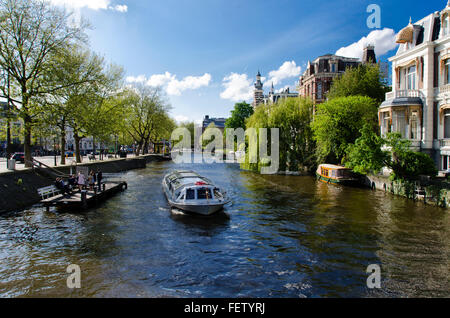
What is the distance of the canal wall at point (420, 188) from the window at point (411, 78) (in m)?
10.6

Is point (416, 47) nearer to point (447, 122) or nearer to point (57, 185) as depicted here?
point (447, 122)

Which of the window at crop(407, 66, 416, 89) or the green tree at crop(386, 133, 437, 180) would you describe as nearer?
the green tree at crop(386, 133, 437, 180)

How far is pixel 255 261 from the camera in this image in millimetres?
13719

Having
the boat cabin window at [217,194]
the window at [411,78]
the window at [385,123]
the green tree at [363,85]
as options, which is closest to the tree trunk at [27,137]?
the boat cabin window at [217,194]

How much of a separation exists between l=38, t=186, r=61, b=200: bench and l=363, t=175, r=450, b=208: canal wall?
29716 millimetres

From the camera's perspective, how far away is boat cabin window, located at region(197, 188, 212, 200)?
70.2ft

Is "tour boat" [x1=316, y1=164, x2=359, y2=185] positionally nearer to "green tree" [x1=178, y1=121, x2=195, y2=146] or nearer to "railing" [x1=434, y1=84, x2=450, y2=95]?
"railing" [x1=434, y1=84, x2=450, y2=95]

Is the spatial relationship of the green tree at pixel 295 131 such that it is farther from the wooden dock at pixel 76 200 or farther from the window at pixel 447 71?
the wooden dock at pixel 76 200

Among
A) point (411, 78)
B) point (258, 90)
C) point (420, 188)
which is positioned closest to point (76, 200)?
point (420, 188)

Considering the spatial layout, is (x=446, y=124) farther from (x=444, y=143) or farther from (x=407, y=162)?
(x=407, y=162)

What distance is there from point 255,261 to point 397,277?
5.67 meters

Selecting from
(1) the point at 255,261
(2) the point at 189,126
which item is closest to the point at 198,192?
(1) the point at 255,261

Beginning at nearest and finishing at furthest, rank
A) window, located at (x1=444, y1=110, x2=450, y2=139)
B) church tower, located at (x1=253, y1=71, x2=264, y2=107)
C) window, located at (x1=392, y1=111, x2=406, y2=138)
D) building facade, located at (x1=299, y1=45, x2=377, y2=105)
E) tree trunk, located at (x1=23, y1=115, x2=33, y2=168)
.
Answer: tree trunk, located at (x1=23, y1=115, x2=33, y2=168)
window, located at (x1=444, y1=110, x2=450, y2=139)
window, located at (x1=392, y1=111, x2=406, y2=138)
building facade, located at (x1=299, y1=45, x2=377, y2=105)
church tower, located at (x1=253, y1=71, x2=264, y2=107)

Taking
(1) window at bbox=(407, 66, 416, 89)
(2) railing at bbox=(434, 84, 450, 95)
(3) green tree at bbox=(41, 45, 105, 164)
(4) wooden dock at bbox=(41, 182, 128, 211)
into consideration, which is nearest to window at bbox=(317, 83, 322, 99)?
(1) window at bbox=(407, 66, 416, 89)
